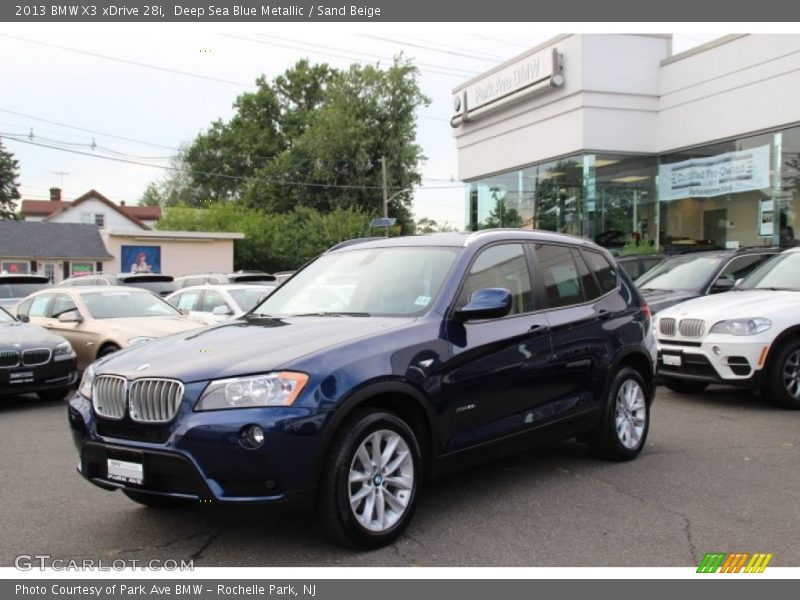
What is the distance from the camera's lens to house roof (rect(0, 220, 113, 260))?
141 feet

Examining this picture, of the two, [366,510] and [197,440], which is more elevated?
[197,440]

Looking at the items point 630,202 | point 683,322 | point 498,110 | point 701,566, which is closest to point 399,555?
point 701,566

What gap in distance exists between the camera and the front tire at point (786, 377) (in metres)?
8.01

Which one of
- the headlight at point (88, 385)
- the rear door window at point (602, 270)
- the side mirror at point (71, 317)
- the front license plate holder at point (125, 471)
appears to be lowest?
the front license plate holder at point (125, 471)

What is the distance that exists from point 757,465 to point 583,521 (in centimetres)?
212

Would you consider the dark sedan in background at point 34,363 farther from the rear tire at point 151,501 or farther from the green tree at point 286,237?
the green tree at point 286,237

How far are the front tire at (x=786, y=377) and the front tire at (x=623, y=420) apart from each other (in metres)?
2.50

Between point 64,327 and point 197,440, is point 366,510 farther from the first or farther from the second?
point 64,327

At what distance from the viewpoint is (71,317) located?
10.6 m

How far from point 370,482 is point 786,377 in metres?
5.85

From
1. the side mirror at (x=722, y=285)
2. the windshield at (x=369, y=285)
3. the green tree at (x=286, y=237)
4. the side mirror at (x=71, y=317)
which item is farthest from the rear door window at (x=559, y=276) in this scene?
the green tree at (x=286, y=237)

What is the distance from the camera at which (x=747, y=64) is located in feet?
55.6

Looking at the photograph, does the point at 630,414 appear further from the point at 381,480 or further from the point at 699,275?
the point at 699,275

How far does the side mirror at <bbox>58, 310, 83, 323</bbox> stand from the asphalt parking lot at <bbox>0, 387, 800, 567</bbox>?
4.23m
